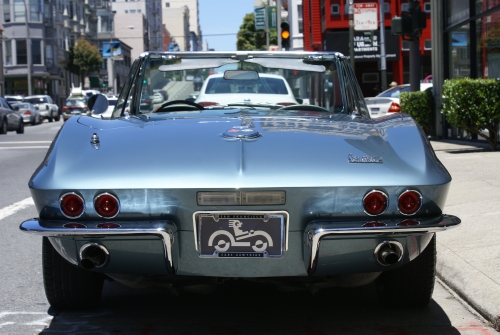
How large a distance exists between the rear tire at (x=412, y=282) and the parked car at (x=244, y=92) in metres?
1.49

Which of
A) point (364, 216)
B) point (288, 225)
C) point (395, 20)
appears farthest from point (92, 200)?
point (395, 20)

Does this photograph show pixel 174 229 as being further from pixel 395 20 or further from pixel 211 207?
pixel 395 20

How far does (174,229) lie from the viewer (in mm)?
3564

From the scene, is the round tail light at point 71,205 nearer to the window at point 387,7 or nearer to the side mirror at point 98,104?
the side mirror at point 98,104

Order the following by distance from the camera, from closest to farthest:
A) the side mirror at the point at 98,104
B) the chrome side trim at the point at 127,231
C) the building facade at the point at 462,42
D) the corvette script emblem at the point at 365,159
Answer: the chrome side trim at the point at 127,231
the corvette script emblem at the point at 365,159
the side mirror at the point at 98,104
the building facade at the point at 462,42

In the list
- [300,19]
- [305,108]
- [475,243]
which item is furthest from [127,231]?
[300,19]

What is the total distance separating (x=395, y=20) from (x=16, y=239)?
10145 mm

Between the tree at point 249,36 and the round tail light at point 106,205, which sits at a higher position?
the tree at point 249,36

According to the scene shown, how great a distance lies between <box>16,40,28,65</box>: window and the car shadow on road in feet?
221

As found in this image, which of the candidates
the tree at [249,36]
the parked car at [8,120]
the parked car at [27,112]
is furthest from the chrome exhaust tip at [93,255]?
the tree at [249,36]

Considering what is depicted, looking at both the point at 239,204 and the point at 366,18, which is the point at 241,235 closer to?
the point at 239,204

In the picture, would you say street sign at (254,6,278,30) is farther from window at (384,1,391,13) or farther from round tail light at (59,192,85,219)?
round tail light at (59,192,85,219)

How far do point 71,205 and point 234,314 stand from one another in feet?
4.25

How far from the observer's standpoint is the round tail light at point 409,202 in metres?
3.67
